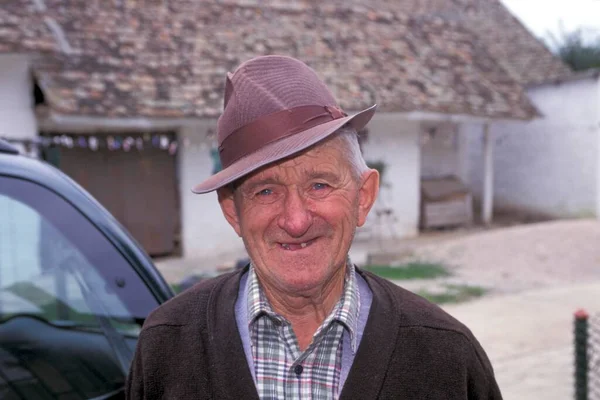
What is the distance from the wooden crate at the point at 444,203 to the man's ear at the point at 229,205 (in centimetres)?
1232

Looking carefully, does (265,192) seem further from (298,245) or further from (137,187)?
(137,187)

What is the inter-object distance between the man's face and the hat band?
7 cm

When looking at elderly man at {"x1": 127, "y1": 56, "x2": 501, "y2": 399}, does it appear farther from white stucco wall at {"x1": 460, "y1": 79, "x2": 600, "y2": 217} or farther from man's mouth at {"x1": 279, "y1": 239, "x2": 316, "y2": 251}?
white stucco wall at {"x1": 460, "y1": 79, "x2": 600, "y2": 217}

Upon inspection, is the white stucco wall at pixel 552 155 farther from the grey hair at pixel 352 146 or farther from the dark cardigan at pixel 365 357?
the dark cardigan at pixel 365 357

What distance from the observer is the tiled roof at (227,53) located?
9.59 metres

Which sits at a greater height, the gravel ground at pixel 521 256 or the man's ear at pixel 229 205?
the man's ear at pixel 229 205

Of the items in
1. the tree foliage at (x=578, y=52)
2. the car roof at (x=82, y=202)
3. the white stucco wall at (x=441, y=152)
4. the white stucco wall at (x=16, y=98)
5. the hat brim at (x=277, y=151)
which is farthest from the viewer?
the tree foliage at (x=578, y=52)

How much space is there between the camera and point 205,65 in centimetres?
1100

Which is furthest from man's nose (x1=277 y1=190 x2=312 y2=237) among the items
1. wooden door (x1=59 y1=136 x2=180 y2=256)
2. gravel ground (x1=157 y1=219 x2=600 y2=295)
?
wooden door (x1=59 y1=136 x2=180 y2=256)

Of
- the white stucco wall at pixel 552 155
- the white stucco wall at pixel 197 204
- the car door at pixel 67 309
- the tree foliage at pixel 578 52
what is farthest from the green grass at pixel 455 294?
the tree foliage at pixel 578 52

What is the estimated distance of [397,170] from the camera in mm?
13125

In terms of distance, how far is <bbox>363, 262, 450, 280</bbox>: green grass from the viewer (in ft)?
30.7

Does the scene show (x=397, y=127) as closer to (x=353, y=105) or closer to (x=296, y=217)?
(x=353, y=105)

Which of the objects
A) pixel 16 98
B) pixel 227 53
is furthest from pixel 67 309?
pixel 227 53
